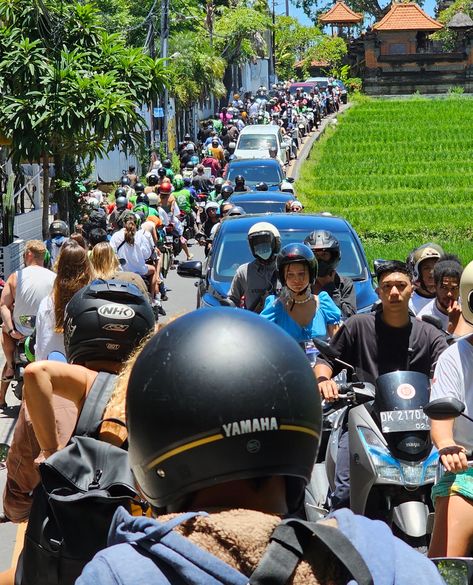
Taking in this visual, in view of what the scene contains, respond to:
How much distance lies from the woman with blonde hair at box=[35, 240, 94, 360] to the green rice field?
49.0 ft

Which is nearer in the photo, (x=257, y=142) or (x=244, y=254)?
(x=244, y=254)

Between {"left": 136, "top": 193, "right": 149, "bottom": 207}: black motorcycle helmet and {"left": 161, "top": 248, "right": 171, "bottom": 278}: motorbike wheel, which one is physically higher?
{"left": 136, "top": 193, "right": 149, "bottom": 207}: black motorcycle helmet

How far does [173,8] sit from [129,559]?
51.2 meters

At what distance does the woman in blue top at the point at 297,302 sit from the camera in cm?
811

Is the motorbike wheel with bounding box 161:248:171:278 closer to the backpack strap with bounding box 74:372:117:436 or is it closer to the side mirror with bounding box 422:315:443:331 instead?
the side mirror with bounding box 422:315:443:331

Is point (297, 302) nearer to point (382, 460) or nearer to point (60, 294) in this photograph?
point (60, 294)

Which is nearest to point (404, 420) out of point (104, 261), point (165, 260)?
point (104, 261)

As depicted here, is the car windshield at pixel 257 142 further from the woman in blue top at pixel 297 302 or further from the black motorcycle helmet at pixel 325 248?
the woman in blue top at pixel 297 302

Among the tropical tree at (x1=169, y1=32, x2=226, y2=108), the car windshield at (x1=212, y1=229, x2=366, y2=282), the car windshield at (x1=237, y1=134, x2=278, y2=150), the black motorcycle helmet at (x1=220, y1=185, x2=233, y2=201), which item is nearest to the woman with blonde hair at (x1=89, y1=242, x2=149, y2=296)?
the car windshield at (x1=212, y1=229, x2=366, y2=282)

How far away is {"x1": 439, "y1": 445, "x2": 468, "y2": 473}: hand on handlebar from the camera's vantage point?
4.80m

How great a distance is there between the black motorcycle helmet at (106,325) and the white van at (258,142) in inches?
1434

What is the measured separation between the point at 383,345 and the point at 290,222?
20.2 ft

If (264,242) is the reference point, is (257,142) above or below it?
below

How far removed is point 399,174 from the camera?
1983 inches
